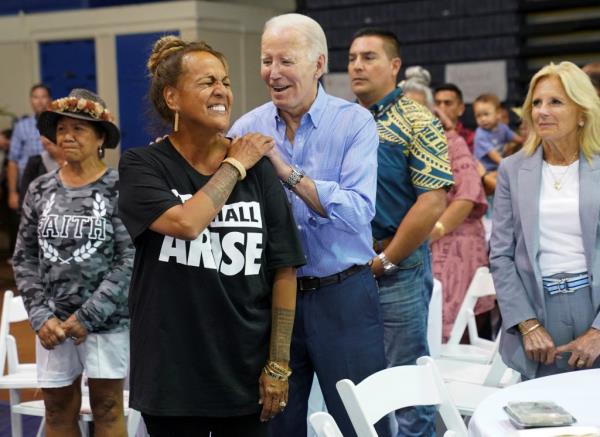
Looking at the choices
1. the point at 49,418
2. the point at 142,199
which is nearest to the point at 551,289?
Answer: the point at 142,199

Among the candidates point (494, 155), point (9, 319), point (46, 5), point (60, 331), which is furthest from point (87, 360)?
point (46, 5)

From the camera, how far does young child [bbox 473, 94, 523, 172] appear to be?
8.66 meters

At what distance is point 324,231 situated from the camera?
3082mm

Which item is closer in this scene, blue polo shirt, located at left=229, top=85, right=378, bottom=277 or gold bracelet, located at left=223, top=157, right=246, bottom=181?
gold bracelet, located at left=223, top=157, right=246, bottom=181

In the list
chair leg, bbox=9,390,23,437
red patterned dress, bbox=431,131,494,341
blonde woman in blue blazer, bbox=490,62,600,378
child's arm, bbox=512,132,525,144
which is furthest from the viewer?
child's arm, bbox=512,132,525,144

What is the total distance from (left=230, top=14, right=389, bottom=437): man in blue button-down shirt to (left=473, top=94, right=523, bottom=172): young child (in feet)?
18.6

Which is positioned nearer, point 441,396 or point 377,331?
point 441,396

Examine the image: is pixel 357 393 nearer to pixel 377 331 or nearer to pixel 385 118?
pixel 377 331

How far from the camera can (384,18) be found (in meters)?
10.4

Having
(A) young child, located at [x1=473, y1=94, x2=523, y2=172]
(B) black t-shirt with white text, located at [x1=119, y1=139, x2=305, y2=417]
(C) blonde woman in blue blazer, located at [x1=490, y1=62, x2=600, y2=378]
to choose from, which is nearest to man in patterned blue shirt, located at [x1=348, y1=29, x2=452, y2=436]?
(C) blonde woman in blue blazer, located at [x1=490, y1=62, x2=600, y2=378]

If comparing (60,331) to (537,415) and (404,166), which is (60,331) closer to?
(404,166)

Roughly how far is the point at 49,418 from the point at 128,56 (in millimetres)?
9474

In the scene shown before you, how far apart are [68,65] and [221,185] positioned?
11.3 meters

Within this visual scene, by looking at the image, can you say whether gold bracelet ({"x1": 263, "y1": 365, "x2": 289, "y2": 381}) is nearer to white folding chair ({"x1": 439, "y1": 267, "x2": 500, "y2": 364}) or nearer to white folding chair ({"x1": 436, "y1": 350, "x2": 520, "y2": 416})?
white folding chair ({"x1": 436, "y1": 350, "x2": 520, "y2": 416})
